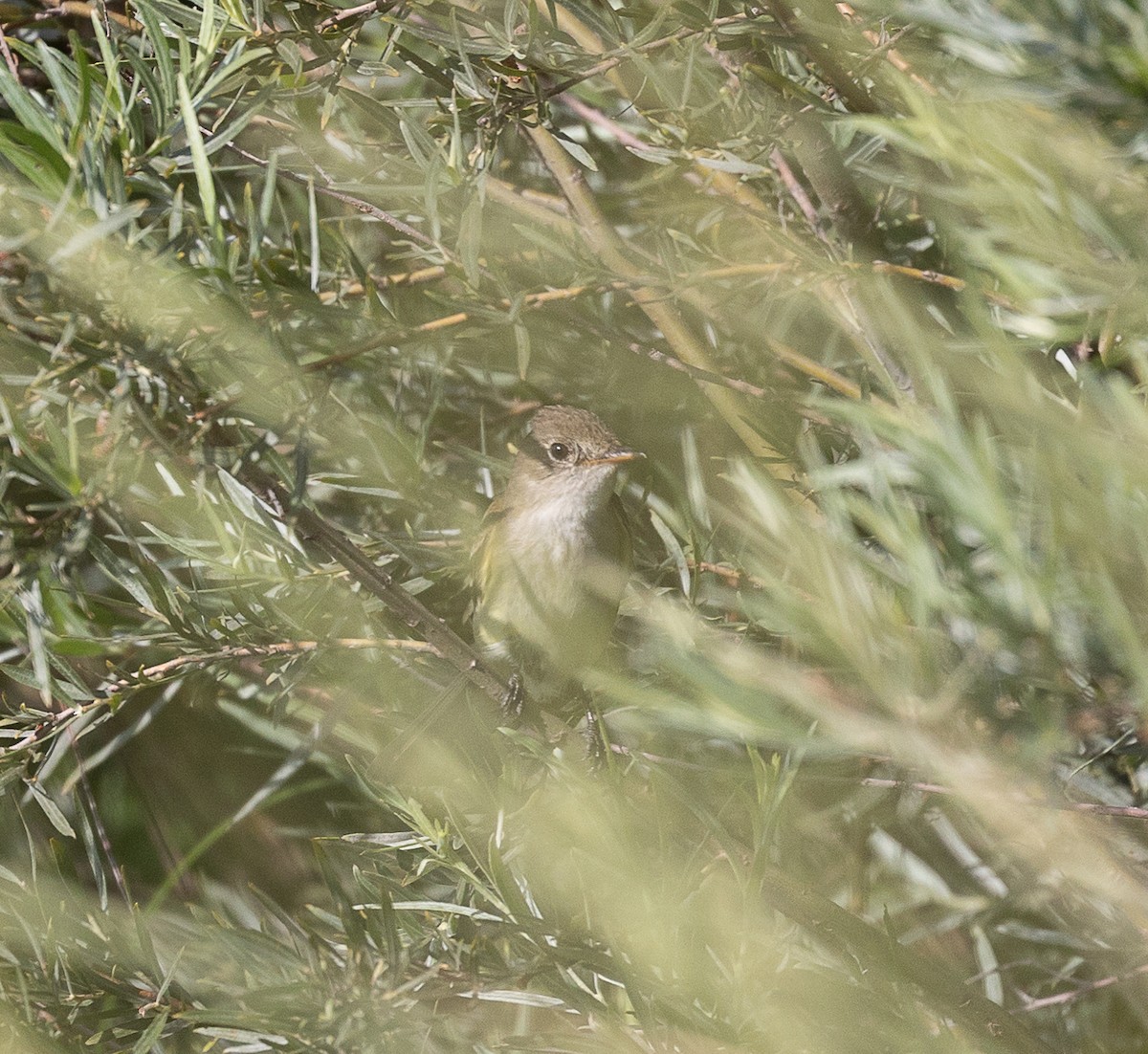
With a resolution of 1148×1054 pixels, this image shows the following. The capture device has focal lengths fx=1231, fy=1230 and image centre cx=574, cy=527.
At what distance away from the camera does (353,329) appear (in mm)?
1354

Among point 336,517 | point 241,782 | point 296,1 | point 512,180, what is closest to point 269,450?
point 296,1

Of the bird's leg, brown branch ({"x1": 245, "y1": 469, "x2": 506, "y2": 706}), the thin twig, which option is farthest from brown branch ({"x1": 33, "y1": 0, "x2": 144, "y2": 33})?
the bird's leg

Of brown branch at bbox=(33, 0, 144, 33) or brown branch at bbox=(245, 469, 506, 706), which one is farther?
brown branch at bbox=(33, 0, 144, 33)

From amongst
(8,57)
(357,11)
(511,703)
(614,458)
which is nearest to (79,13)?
(8,57)

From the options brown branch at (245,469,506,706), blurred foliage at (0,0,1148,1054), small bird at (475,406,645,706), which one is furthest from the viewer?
small bird at (475,406,645,706)

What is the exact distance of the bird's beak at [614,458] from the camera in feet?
7.42

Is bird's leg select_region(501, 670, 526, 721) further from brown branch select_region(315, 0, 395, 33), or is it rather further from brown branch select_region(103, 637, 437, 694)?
brown branch select_region(315, 0, 395, 33)

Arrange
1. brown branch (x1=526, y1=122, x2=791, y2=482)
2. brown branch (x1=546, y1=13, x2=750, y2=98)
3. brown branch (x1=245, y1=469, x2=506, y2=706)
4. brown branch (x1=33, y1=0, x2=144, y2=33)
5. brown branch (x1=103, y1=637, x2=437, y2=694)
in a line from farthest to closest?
brown branch (x1=526, y1=122, x2=791, y2=482), brown branch (x1=33, y1=0, x2=144, y2=33), brown branch (x1=103, y1=637, x2=437, y2=694), brown branch (x1=546, y1=13, x2=750, y2=98), brown branch (x1=245, y1=469, x2=506, y2=706)

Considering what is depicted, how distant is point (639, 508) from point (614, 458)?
43cm

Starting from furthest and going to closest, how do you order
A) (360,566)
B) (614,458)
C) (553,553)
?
(553,553), (614,458), (360,566)

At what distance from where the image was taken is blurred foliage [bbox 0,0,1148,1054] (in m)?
0.60

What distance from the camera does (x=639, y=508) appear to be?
1.92 m

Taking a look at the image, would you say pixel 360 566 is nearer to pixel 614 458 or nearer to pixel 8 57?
pixel 8 57

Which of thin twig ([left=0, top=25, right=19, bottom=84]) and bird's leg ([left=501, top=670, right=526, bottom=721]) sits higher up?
thin twig ([left=0, top=25, right=19, bottom=84])
